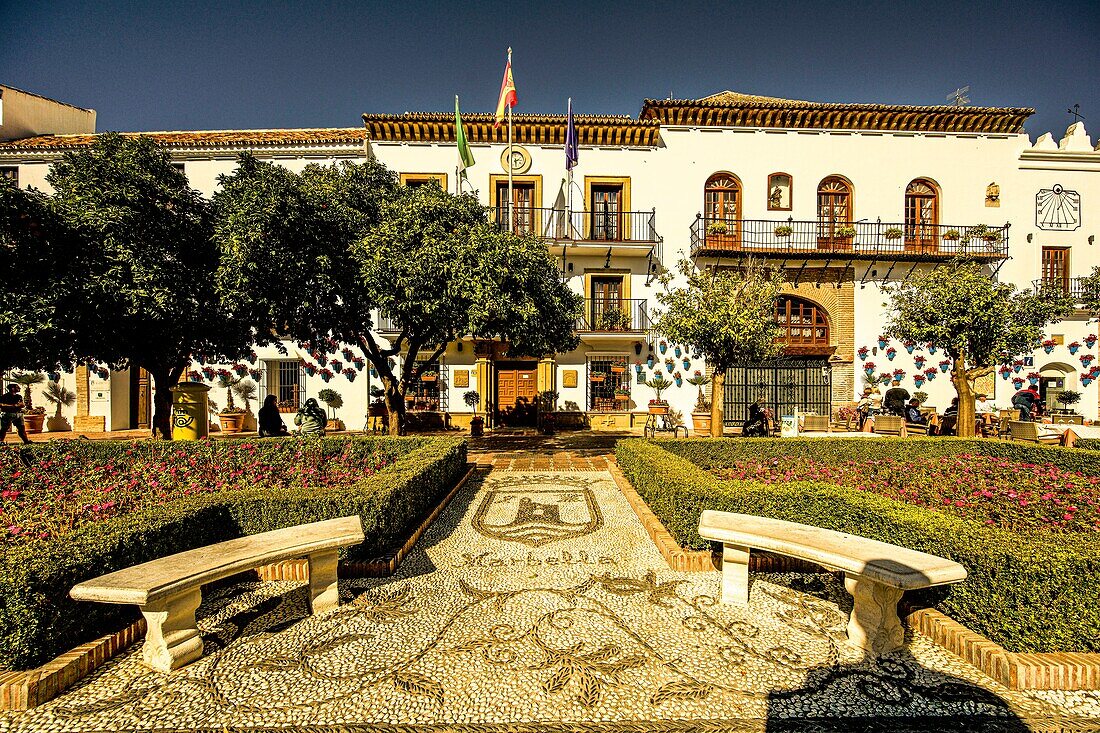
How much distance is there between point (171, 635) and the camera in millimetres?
3256

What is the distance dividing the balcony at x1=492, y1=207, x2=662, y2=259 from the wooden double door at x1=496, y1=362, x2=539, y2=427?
438cm

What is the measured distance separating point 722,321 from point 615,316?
654 cm

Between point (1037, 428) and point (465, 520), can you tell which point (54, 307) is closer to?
point (465, 520)

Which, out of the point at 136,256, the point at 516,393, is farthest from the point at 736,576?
the point at 516,393

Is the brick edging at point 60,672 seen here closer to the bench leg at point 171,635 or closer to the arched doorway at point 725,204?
the bench leg at point 171,635

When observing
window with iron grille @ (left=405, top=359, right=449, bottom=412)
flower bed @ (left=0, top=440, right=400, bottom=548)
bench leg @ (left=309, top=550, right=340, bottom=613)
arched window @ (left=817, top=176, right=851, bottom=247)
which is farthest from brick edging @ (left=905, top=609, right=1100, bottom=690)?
arched window @ (left=817, top=176, right=851, bottom=247)

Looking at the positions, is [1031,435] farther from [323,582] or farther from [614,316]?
[323,582]

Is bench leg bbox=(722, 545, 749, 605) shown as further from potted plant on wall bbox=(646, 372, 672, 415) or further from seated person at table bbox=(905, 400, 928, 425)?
potted plant on wall bbox=(646, 372, 672, 415)

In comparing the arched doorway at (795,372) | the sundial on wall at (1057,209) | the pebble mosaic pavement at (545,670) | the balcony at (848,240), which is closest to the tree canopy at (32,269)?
the pebble mosaic pavement at (545,670)

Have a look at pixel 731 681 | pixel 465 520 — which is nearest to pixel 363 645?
pixel 731 681

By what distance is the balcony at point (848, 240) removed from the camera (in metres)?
16.5

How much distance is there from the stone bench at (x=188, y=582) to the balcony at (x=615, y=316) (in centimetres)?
1273

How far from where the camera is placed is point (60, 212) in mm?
8117

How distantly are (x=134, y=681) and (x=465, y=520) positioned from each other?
12.3ft
